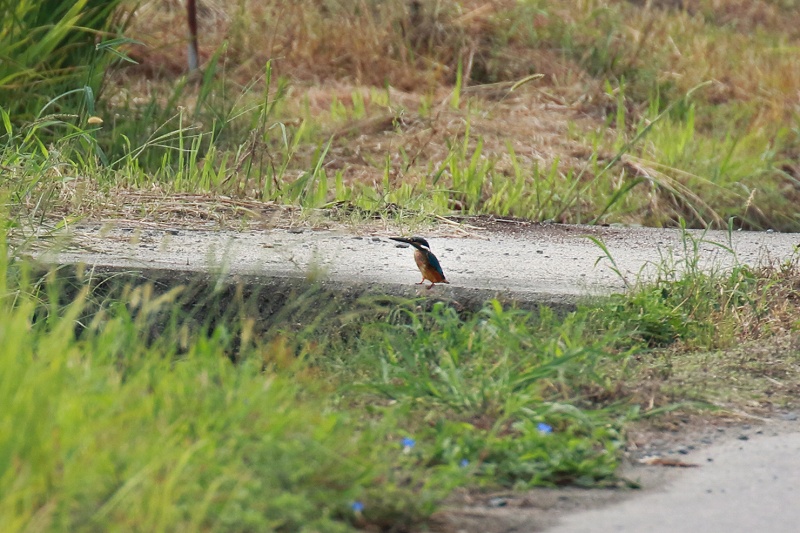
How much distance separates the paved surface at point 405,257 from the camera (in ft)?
14.9

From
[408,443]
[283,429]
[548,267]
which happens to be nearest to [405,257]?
[548,267]

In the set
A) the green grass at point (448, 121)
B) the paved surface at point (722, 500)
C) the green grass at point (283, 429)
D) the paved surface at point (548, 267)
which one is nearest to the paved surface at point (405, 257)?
the paved surface at point (548, 267)

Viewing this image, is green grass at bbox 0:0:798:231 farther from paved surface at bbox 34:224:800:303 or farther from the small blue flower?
the small blue flower

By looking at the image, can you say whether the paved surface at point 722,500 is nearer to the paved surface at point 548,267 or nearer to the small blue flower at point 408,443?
the paved surface at point 548,267

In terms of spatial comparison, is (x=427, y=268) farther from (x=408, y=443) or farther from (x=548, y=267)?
(x=408, y=443)

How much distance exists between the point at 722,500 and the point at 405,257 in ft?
7.63

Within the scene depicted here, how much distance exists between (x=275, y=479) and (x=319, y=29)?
8548 millimetres

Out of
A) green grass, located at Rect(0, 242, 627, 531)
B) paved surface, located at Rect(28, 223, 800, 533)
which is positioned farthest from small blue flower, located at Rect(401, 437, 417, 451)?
paved surface, located at Rect(28, 223, 800, 533)

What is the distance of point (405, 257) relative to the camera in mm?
5047

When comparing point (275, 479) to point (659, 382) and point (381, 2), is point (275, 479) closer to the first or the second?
point (659, 382)

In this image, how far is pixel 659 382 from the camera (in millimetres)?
3742

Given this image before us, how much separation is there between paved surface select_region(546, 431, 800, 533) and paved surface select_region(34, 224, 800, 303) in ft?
4.36

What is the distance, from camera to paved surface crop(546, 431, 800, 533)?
8.98 ft

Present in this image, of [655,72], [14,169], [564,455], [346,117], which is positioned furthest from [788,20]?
[564,455]
